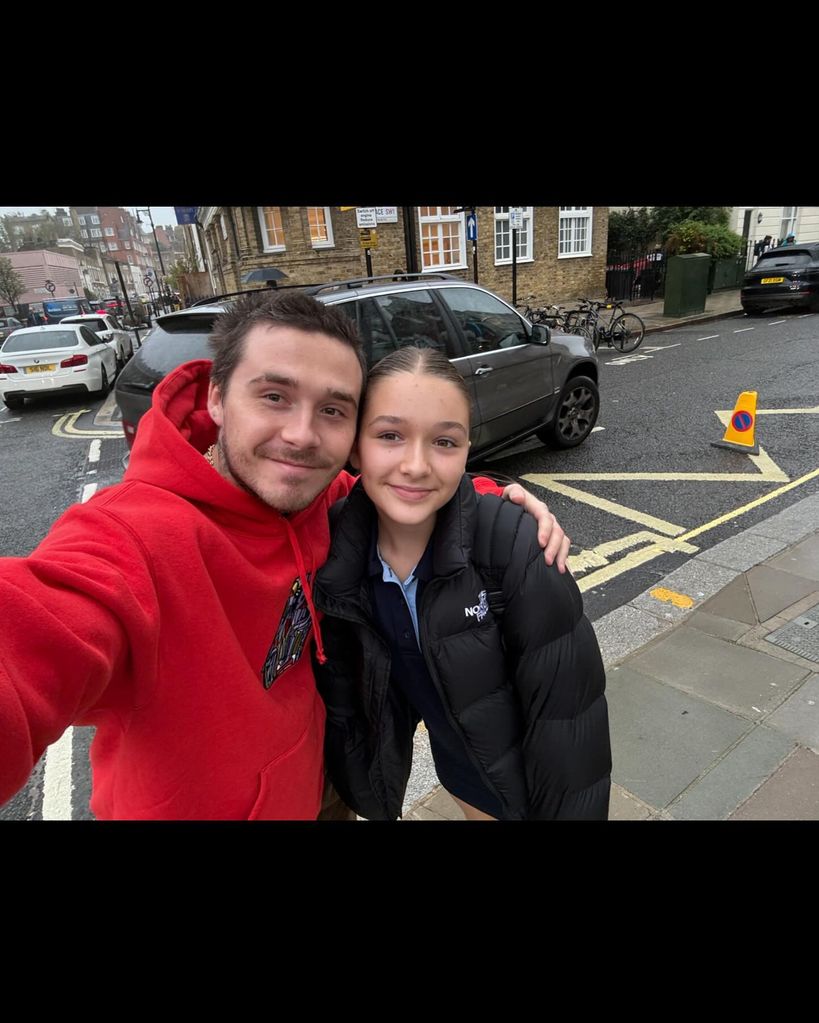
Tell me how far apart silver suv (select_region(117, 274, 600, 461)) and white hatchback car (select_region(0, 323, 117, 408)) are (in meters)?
7.19

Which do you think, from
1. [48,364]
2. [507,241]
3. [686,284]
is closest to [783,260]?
[686,284]

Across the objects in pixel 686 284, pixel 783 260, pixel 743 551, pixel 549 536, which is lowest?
pixel 743 551

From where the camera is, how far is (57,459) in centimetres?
761

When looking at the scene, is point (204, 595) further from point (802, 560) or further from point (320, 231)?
point (320, 231)

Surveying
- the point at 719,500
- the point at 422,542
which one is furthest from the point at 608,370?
the point at 422,542

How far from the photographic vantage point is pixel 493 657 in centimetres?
134

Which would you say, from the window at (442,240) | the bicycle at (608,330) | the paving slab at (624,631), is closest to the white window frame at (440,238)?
the window at (442,240)

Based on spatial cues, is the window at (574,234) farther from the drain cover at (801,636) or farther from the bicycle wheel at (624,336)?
the drain cover at (801,636)

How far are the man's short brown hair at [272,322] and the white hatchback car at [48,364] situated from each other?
11.1m

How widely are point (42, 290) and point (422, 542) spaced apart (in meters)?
59.9

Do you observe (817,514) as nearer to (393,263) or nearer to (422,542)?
(422,542)

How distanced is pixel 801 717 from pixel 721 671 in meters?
0.38

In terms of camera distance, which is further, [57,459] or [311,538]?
[57,459]

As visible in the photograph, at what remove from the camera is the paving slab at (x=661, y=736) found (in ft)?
7.38
